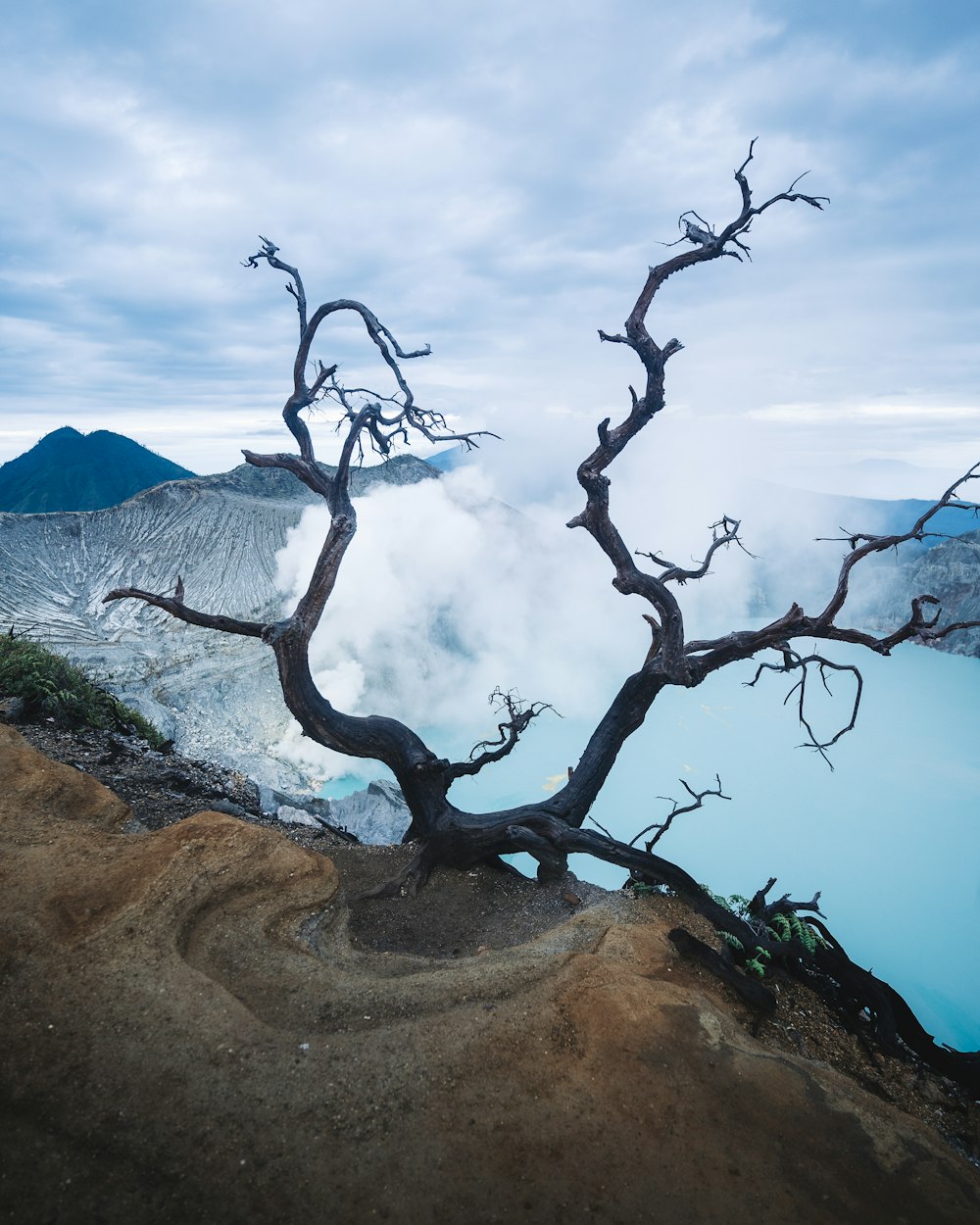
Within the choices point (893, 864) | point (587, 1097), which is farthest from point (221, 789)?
point (893, 864)

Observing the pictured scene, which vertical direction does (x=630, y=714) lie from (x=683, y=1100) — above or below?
above

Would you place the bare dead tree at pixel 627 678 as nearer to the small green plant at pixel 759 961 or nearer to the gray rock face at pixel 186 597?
the small green plant at pixel 759 961

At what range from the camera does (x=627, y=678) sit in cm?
686

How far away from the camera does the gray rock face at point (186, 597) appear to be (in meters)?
23.5

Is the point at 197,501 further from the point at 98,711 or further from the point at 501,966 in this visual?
the point at 501,966

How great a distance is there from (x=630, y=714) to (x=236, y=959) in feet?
14.4

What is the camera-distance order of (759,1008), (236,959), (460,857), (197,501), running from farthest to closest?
1. (197,501)
2. (460,857)
3. (759,1008)
4. (236,959)

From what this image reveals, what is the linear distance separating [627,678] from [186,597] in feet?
88.3

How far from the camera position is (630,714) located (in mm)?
7090

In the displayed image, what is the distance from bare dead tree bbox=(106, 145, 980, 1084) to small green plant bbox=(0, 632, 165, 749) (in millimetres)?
3913

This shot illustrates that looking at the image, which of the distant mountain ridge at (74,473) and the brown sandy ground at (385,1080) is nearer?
the brown sandy ground at (385,1080)

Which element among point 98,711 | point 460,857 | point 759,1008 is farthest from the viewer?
point 98,711

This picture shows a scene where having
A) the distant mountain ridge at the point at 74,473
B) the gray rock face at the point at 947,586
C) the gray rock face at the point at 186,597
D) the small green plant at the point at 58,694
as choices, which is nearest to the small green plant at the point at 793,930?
the small green plant at the point at 58,694

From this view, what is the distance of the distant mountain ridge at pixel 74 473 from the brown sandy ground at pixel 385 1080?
4278cm
